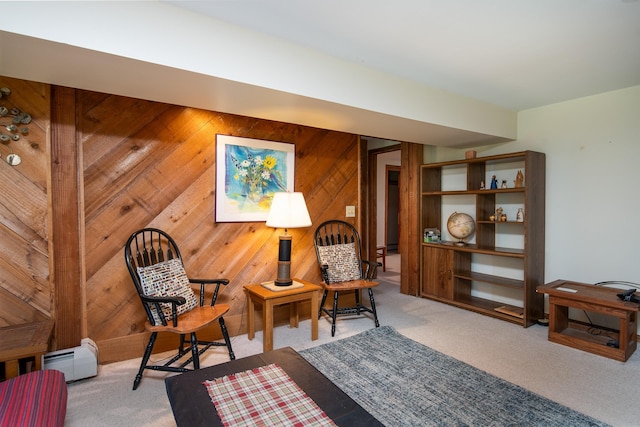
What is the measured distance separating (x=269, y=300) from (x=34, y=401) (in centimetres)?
152

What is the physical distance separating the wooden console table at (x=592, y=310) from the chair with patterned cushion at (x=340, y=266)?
1.57 metres

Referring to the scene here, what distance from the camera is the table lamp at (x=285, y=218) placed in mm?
2988

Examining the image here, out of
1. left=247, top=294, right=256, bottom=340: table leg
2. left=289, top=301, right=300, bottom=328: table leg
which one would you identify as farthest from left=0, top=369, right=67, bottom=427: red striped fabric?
left=289, top=301, right=300, bottom=328: table leg

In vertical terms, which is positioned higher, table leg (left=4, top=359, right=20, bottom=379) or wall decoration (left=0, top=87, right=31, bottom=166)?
wall decoration (left=0, top=87, right=31, bottom=166)

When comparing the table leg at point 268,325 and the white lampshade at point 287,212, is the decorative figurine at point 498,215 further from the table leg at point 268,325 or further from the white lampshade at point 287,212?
the table leg at point 268,325

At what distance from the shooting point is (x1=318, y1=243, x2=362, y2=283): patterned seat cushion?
11.1 ft

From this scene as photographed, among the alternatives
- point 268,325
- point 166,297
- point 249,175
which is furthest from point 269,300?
point 249,175

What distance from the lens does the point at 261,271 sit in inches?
130

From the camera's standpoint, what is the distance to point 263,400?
1.43m

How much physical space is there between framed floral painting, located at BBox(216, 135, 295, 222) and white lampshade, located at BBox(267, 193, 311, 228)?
0.80 ft

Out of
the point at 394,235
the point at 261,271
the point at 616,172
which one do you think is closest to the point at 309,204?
the point at 261,271

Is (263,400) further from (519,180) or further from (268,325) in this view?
(519,180)

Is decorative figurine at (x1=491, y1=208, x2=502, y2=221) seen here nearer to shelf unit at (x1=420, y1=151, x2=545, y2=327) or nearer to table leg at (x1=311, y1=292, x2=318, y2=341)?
shelf unit at (x1=420, y1=151, x2=545, y2=327)

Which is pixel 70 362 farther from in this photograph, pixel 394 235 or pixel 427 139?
pixel 394 235
